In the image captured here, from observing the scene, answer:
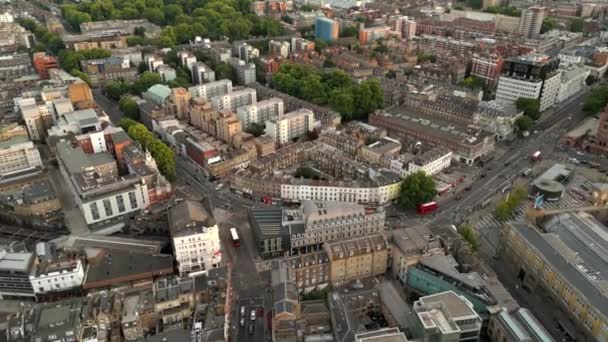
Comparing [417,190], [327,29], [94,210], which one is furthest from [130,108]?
[327,29]

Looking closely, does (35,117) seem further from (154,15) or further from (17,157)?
(154,15)

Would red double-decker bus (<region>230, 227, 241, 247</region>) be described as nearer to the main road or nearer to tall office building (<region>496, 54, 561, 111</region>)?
the main road

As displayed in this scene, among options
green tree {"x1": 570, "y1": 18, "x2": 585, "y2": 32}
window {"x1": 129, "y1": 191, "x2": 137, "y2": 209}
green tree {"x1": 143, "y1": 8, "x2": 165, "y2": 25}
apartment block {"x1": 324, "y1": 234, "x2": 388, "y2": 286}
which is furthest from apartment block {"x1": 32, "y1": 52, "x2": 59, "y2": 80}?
green tree {"x1": 570, "y1": 18, "x2": 585, "y2": 32}

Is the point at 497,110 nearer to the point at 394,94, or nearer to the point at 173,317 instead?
the point at 394,94

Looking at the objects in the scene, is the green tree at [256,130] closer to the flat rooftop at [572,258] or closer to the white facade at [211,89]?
the white facade at [211,89]

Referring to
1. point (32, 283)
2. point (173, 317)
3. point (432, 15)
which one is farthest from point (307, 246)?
point (432, 15)
